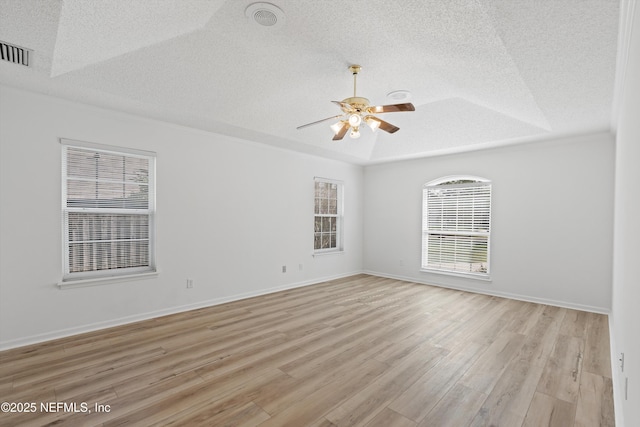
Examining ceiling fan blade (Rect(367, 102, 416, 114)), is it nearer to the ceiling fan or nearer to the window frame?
the ceiling fan

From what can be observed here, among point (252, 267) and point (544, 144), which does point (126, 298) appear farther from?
point (544, 144)

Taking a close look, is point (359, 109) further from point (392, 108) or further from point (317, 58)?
point (317, 58)

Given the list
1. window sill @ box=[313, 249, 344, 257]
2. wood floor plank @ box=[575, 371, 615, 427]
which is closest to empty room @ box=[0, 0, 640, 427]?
wood floor plank @ box=[575, 371, 615, 427]

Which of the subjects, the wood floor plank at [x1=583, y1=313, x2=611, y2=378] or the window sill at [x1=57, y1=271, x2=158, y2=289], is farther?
the window sill at [x1=57, y1=271, x2=158, y2=289]

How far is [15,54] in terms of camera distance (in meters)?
2.51

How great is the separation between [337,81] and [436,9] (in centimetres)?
160

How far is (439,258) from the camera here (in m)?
6.14

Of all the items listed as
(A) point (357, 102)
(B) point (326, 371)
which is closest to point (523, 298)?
(B) point (326, 371)

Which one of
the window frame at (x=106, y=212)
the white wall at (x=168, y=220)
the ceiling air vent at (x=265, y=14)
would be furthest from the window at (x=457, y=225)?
the window frame at (x=106, y=212)

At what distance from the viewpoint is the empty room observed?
2.18 metres

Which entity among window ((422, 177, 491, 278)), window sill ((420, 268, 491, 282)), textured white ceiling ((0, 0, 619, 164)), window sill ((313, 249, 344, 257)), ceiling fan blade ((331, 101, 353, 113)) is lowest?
window sill ((420, 268, 491, 282))

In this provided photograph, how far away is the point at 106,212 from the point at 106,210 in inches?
1.1

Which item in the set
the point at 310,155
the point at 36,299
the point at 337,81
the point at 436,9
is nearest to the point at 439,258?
the point at 310,155

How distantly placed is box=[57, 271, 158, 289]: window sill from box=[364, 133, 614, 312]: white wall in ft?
16.5
